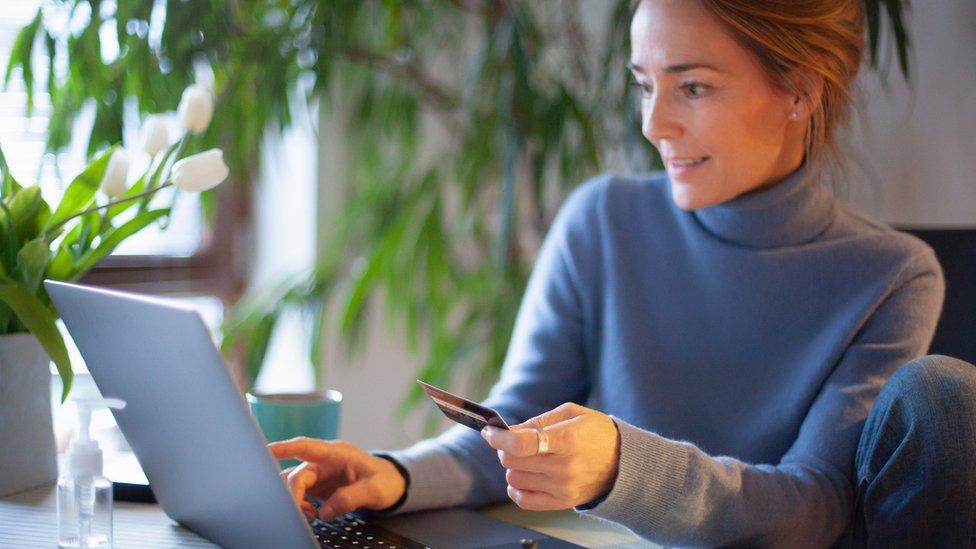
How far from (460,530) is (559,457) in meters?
0.20

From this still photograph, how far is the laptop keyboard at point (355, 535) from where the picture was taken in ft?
2.91

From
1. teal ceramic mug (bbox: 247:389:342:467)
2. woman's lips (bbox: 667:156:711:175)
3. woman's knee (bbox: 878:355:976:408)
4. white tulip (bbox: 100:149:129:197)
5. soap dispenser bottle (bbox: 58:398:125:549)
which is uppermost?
woman's lips (bbox: 667:156:711:175)

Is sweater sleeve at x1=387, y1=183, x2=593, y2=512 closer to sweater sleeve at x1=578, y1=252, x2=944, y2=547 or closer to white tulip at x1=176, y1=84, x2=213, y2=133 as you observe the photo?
sweater sleeve at x1=578, y1=252, x2=944, y2=547

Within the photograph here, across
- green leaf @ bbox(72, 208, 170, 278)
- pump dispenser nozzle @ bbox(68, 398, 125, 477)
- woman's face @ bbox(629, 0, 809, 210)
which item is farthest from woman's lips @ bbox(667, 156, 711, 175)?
pump dispenser nozzle @ bbox(68, 398, 125, 477)

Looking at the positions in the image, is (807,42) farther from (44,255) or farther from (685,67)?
(44,255)

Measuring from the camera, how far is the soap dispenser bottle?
2.59ft

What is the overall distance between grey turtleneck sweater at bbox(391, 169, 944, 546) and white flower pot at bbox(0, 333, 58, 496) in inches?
14.2

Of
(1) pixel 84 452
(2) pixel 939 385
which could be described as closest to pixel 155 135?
(1) pixel 84 452

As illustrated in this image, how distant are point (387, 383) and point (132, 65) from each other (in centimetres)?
135

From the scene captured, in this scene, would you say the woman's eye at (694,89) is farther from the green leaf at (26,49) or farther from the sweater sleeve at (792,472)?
the green leaf at (26,49)

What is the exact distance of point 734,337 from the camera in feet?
4.07

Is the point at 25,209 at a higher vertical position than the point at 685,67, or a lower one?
lower

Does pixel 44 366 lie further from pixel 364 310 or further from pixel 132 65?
pixel 364 310

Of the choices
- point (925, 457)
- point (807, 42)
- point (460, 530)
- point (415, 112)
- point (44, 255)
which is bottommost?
point (460, 530)
